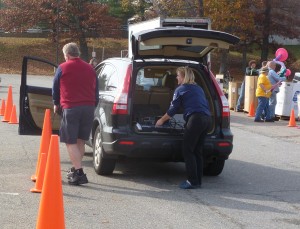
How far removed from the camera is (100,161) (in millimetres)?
9172

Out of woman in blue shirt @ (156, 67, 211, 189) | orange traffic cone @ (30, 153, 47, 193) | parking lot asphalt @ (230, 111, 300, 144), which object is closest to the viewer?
orange traffic cone @ (30, 153, 47, 193)

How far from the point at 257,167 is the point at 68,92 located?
12.3 ft

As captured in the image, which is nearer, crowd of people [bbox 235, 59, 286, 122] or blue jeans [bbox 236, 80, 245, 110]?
crowd of people [bbox 235, 59, 286, 122]

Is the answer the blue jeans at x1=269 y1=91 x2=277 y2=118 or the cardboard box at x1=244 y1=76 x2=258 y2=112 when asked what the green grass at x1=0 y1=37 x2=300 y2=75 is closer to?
the cardboard box at x1=244 y1=76 x2=258 y2=112

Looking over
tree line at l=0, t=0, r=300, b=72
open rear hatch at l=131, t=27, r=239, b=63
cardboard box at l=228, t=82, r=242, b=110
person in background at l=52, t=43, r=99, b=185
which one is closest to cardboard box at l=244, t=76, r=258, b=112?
cardboard box at l=228, t=82, r=242, b=110

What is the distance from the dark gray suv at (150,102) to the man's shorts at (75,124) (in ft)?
1.33

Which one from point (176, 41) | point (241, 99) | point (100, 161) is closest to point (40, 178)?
point (100, 161)

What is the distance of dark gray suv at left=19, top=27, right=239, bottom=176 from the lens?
8.79m

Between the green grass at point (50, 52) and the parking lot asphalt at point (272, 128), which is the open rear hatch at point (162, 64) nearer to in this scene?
the parking lot asphalt at point (272, 128)

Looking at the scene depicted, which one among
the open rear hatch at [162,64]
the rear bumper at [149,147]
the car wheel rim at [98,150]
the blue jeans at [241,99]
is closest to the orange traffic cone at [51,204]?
the rear bumper at [149,147]

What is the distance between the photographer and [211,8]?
4172 centimetres

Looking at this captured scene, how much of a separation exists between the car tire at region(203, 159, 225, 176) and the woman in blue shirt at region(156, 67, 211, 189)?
2.72 ft

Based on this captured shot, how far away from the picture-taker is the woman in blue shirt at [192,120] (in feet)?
28.0

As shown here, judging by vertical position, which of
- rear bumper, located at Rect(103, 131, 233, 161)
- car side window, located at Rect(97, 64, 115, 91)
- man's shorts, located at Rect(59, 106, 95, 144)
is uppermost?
car side window, located at Rect(97, 64, 115, 91)
